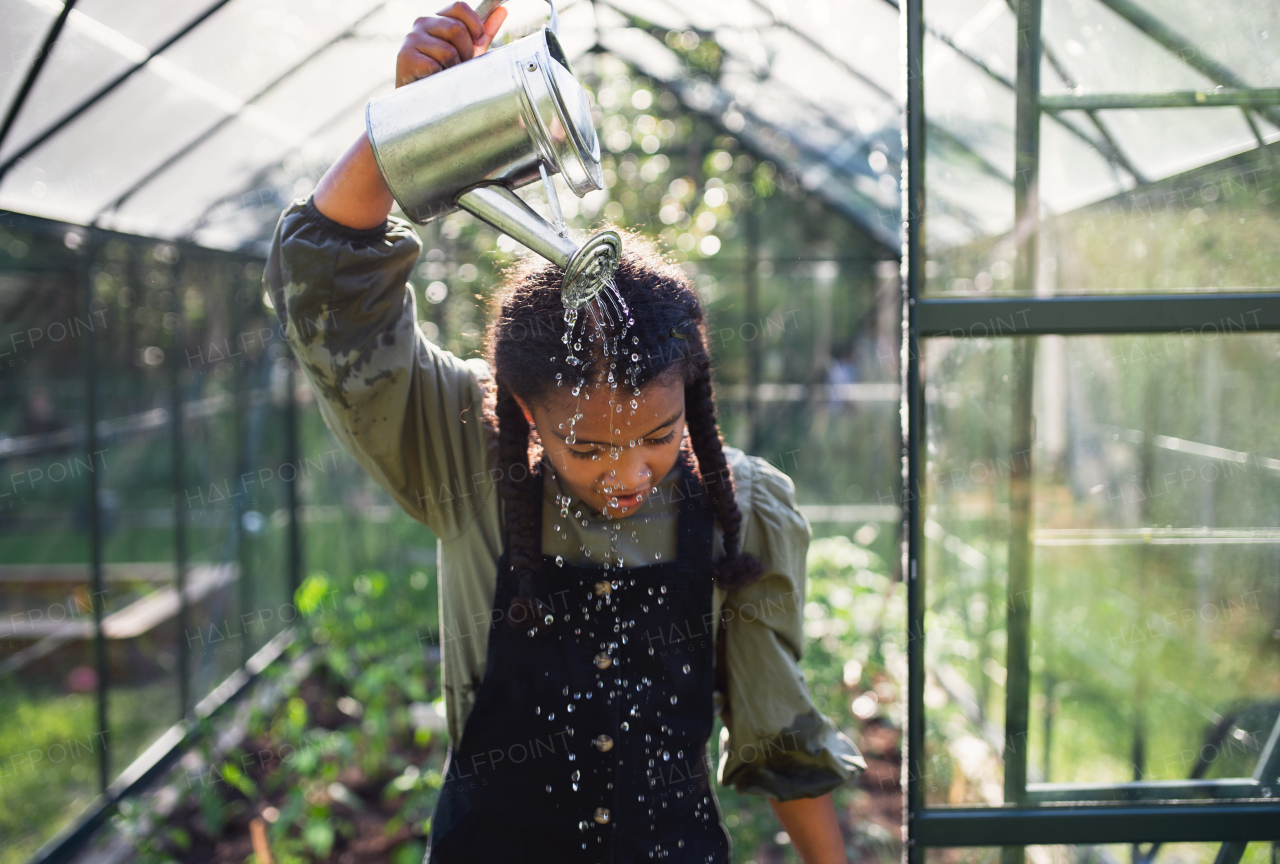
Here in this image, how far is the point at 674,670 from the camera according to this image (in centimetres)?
124

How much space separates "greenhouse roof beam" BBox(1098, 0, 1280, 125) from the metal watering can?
103cm

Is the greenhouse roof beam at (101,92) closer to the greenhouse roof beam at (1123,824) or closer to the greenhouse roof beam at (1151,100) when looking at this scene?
the greenhouse roof beam at (1151,100)

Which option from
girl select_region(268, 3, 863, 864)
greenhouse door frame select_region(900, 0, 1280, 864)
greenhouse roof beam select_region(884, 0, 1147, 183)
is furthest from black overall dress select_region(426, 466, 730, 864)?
greenhouse roof beam select_region(884, 0, 1147, 183)

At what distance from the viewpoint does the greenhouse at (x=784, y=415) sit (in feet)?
4.66

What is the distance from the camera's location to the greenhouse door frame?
1.34 m

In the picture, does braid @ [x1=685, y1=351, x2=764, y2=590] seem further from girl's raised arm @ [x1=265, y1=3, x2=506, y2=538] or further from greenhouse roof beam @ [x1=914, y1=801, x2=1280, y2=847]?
greenhouse roof beam @ [x1=914, y1=801, x2=1280, y2=847]

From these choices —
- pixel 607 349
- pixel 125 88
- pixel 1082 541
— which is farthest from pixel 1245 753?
pixel 125 88

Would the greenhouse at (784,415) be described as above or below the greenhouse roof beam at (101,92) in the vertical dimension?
below

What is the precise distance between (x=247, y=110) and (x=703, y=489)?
9.86ft

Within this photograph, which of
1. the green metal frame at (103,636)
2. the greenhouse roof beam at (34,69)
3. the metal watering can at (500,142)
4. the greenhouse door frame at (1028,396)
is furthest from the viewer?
the green metal frame at (103,636)

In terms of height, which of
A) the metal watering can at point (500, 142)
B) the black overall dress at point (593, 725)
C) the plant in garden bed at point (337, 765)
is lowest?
the plant in garden bed at point (337, 765)

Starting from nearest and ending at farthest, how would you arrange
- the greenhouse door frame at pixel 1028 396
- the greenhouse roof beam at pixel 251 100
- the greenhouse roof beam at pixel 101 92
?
the greenhouse door frame at pixel 1028 396 < the greenhouse roof beam at pixel 101 92 < the greenhouse roof beam at pixel 251 100

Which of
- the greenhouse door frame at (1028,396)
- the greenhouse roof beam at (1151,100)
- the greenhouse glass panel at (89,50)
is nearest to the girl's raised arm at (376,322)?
the greenhouse door frame at (1028,396)

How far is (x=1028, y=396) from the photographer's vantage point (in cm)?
156
